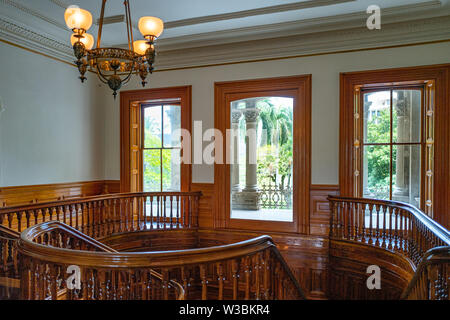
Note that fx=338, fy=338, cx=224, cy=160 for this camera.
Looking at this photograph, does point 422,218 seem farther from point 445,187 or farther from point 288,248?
point 288,248

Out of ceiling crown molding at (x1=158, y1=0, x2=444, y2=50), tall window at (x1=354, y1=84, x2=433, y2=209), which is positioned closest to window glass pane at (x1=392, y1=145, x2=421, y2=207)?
tall window at (x1=354, y1=84, x2=433, y2=209)

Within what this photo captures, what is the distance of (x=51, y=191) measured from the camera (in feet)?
19.5

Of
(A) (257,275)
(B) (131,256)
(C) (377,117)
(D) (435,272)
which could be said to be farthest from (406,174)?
(B) (131,256)

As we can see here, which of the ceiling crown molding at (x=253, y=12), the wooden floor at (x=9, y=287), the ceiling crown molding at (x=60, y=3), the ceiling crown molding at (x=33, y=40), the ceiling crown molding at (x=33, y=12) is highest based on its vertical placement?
the ceiling crown molding at (x=253, y=12)

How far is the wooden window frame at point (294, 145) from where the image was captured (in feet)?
19.3

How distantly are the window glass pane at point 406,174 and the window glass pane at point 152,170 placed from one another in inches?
176

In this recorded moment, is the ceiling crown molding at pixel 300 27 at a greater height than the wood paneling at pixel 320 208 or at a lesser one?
greater

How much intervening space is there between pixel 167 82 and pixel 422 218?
16.8 feet

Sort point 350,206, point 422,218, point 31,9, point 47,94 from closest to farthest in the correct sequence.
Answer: point 422,218
point 31,9
point 350,206
point 47,94

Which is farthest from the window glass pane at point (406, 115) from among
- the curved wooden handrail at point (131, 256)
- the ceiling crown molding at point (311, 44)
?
the curved wooden handrail at point (131, 256)

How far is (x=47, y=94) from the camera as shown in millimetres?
5844

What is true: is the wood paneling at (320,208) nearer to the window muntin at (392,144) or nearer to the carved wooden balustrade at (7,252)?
the window muntin at (392,144)
